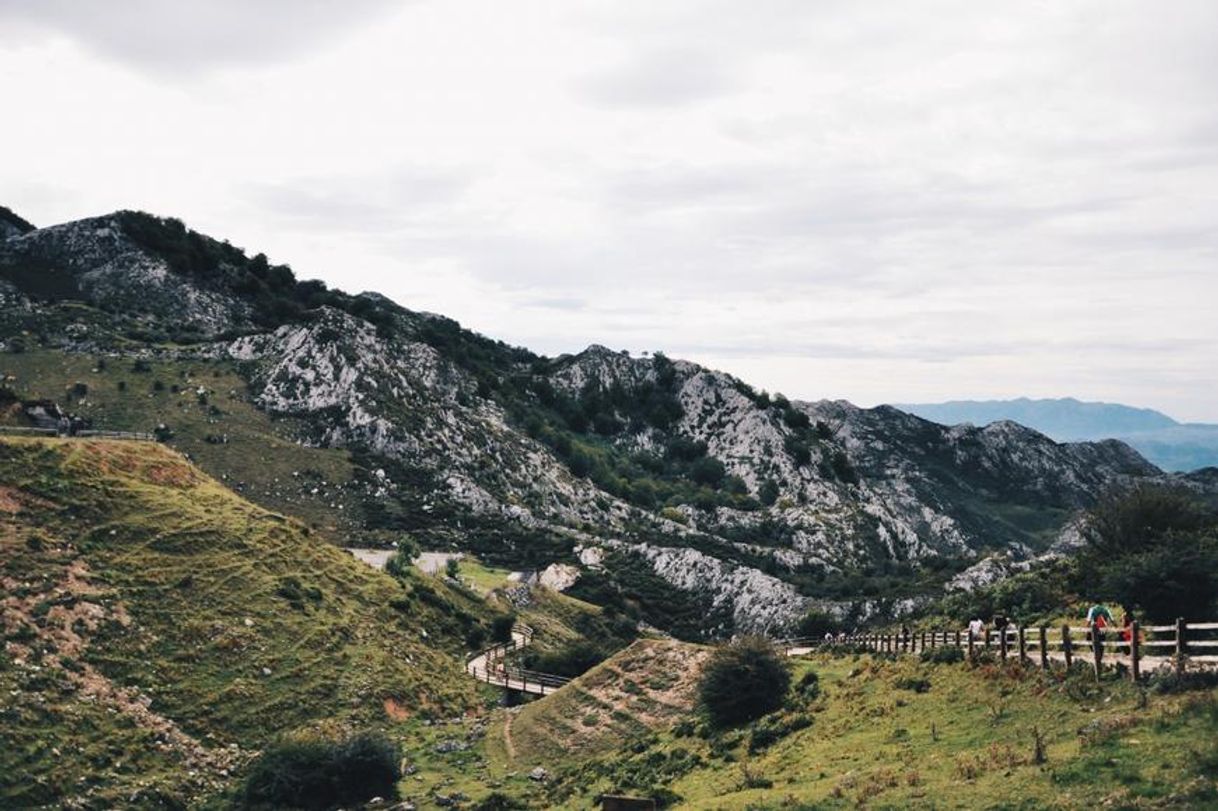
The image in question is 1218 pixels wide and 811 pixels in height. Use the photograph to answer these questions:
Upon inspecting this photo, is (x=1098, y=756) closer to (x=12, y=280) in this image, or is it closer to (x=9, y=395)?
(x=9, y=395)

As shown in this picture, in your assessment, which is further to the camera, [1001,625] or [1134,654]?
[1001,625]

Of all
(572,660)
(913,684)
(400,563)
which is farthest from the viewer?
(400,563)

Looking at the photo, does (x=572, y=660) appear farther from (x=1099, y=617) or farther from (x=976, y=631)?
(x=1099, y=617)

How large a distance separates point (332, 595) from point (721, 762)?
37131 millimetres

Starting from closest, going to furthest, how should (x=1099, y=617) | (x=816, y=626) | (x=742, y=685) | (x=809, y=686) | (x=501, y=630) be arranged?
(x=1099, y=617), (x=742, y=685), (x=809, y=686), (x=501, y=630), (x=816, y=626)

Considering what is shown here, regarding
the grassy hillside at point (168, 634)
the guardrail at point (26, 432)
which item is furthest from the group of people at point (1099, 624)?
the guardrail at point (26, 432)

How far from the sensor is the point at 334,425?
127000 millimetres

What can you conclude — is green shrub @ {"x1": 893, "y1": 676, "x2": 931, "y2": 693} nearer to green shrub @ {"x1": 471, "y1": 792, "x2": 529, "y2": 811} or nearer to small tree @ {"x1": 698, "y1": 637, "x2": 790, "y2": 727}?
small tree @ {"x1": 698, "y1": 637, "x2": 790, "y2": 727}

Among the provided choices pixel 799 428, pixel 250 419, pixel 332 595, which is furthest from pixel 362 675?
pixel 799 428

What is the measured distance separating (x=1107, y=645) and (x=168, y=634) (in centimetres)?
4582

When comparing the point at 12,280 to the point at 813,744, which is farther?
the point at 12,280

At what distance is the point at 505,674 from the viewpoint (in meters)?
62.8

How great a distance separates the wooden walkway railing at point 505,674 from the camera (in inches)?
2404

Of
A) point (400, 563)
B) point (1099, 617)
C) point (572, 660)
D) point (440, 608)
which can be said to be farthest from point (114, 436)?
point (1099, 617)
